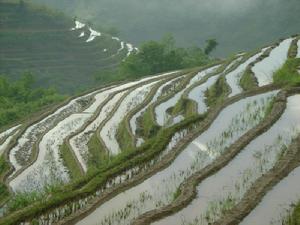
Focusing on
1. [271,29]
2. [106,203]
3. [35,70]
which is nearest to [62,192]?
[106,203]

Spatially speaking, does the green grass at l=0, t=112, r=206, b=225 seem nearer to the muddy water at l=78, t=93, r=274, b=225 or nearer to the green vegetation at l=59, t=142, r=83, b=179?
the muddy water at l=78, t=93, r=274, b=225

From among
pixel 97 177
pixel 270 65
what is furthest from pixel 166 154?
pixel 270 65

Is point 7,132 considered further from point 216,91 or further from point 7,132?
point 216,91

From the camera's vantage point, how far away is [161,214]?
853cm

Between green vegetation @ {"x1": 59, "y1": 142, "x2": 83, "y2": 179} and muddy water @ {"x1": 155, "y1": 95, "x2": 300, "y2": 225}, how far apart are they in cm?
620

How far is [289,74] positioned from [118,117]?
7.96 meters

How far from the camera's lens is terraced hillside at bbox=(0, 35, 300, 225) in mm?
8922

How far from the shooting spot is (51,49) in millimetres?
71688

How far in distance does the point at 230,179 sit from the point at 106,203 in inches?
105

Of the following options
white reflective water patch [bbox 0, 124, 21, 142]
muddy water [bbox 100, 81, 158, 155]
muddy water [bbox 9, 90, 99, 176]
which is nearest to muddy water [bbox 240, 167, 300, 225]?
muddy water [bbox 100, 81, 158, 155]

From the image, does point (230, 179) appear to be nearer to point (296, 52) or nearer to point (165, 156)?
point (165, 156)

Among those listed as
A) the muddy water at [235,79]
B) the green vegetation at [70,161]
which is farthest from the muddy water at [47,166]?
the muddy water at [235,79]

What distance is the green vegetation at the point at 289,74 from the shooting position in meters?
17.8

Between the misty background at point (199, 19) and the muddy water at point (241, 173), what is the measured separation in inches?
3414
